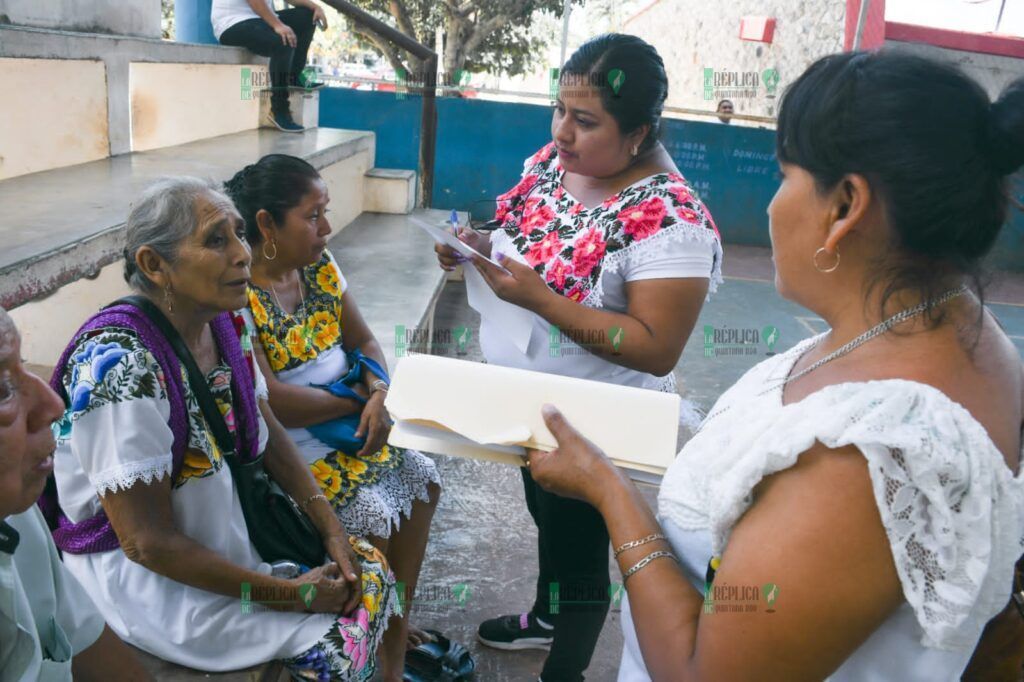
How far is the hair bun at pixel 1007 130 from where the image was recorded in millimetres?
923

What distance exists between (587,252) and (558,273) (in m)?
0.09

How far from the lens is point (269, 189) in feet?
8.12

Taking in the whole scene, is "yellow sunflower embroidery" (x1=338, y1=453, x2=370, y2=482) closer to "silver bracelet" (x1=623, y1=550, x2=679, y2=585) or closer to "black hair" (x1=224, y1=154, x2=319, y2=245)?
"black hair" (x1=224, y1=154, x2=319, y2=245)

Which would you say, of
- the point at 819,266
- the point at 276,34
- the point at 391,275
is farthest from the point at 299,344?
the point at 276,34

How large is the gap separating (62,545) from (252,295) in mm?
880

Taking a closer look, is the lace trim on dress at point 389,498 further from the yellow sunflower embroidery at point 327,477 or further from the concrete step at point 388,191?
the concrete step at point 388,191

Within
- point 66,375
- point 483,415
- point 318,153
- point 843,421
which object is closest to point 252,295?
point 66,375

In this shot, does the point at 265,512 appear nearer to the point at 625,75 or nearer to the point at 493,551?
the point at 625,75

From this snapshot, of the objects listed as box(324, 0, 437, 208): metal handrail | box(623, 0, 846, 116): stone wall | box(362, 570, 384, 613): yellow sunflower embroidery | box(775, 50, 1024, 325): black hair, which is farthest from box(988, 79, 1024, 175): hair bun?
box(623, 0, 846, 116): stone wall

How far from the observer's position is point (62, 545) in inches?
67.6

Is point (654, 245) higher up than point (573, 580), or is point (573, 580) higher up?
point (654, 245)

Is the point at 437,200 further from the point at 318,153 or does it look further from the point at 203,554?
the point at 203,554

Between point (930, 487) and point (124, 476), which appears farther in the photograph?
point (124, 476)
